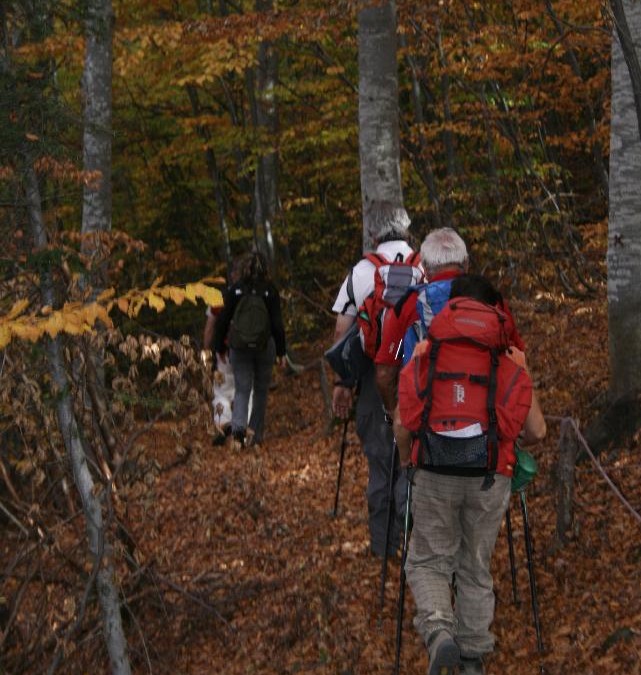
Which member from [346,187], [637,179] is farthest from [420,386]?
[346,187]

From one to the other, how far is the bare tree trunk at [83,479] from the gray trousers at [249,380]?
4842 millimetres

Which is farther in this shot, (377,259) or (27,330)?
(377,259)

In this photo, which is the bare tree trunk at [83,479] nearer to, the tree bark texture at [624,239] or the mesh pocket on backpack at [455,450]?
the mesh pocket on backpack at [455,450]

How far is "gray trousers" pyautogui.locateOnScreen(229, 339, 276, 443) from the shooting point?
407 inches

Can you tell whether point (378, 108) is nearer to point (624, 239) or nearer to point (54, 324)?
point (624, 239)

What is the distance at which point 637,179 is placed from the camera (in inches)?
282

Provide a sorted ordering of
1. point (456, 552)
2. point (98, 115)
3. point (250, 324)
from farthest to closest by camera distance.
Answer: point (98, 115) → point (250, 324) → point (456, 552)

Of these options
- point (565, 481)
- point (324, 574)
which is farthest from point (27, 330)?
point (565, 481)

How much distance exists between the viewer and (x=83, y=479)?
5273 millimetres

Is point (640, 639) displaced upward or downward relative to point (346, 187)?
downward

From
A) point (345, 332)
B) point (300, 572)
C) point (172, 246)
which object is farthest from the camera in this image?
point (172, 246)

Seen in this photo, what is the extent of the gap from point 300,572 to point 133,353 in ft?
8.58

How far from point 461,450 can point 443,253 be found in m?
1.11

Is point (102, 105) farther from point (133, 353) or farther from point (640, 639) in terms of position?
point (640, 639)
